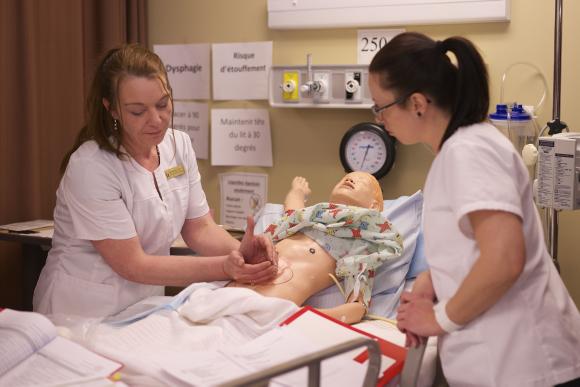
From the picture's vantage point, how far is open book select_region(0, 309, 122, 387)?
55.9 inches

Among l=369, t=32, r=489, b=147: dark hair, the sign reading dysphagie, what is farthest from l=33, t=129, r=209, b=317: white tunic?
the sign reading dysphagie

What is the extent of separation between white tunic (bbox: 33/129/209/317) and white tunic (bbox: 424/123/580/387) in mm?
1063

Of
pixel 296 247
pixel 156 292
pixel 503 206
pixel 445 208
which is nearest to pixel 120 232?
pixel 156 292

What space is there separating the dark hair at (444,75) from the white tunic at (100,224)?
1.03 meters

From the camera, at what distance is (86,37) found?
314 centimetres

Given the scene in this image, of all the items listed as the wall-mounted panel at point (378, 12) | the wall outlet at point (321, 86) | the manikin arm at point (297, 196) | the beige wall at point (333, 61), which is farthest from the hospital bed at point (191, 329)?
the wall-mounted panel at point (378, 12)

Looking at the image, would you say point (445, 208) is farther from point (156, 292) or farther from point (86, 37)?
point (86, 37)

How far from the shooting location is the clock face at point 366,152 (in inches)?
115

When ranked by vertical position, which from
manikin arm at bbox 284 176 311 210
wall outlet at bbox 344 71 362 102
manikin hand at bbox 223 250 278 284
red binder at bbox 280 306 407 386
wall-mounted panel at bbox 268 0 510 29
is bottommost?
red binder at bbox 280 306 407 386

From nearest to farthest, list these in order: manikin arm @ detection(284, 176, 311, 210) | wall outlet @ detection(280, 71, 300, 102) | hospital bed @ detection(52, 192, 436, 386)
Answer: hospital bed @ detection(52, 192, 436, 386)
manikin arm @ detection(284, 176, 311, 210)
wall outlet @ detection(280, 71, 300, 102)

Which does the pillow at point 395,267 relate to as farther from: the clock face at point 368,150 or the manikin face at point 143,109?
the manikin face at point 143,109

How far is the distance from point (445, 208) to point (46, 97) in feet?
6.90

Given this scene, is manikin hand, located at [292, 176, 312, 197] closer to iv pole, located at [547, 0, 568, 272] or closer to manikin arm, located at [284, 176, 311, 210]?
manikin arm, located at [284, 176, 311, 210]

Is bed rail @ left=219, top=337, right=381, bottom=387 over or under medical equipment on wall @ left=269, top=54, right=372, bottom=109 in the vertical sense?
under
